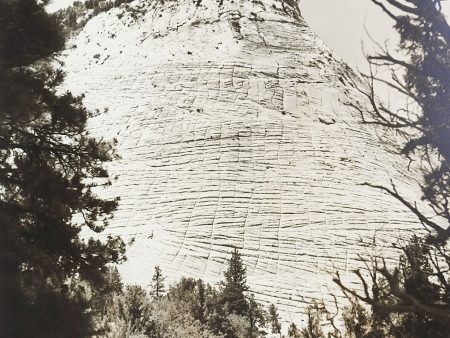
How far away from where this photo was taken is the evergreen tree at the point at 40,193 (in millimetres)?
5352

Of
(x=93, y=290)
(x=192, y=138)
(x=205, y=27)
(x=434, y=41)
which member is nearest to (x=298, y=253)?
(x=192, y=138)

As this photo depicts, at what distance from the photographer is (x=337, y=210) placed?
59.9 feet

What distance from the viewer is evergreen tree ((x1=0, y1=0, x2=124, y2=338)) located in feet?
17.6

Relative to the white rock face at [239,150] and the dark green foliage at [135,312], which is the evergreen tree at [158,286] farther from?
the dark green foliage at [135,312]

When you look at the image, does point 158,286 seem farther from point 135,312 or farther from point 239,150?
point 239,150

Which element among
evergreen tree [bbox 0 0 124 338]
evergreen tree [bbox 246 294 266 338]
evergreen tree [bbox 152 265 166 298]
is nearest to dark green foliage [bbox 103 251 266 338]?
evergreen tree [bbox 246 294 266 338]

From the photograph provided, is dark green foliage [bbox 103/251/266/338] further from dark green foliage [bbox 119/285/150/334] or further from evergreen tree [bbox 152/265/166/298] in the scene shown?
evergreen tree [bbox 152/265/166/298]

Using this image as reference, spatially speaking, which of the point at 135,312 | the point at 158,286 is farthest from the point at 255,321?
the point at 158,286

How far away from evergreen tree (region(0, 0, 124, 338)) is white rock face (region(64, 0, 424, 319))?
7981 millimetres

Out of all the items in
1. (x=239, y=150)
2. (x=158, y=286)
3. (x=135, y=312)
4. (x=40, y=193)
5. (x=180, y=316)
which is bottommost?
(x=135, y=312)

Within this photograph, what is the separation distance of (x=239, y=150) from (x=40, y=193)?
1507 cm

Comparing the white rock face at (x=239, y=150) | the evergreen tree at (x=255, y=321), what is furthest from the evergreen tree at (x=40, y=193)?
the white rock face at (x=239, y=150)

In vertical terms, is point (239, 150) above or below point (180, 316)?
above

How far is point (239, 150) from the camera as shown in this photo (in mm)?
21250
